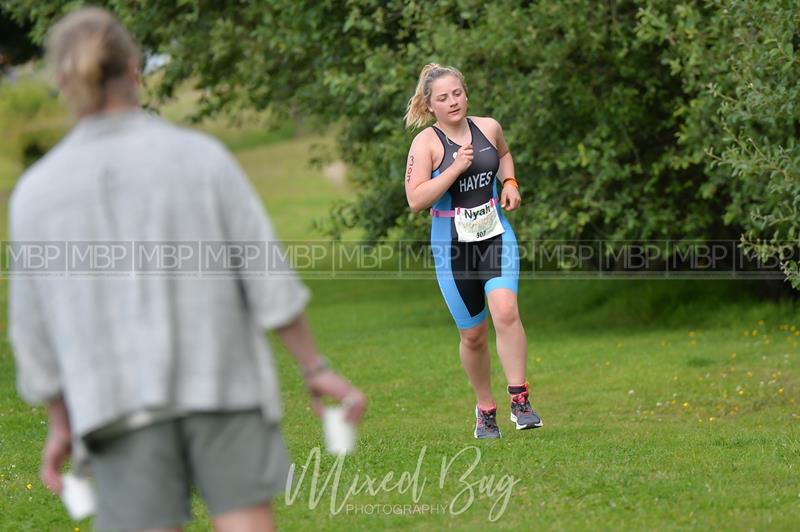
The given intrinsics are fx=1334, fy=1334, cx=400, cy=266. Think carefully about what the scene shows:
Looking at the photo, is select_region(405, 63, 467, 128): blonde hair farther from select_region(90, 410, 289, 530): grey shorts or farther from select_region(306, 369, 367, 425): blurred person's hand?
select_region(90, 410, 289, 530): grey shorts

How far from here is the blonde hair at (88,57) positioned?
11.8ft

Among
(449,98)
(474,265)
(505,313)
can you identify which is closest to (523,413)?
(505,313)

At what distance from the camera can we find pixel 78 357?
366 centimetres

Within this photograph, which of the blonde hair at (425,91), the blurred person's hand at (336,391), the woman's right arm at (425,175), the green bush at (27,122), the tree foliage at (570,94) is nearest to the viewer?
the blurred person's hand at (336,391)

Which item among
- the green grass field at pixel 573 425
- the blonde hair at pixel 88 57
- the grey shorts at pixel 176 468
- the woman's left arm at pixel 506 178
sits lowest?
the green grass field at pixel 573 425

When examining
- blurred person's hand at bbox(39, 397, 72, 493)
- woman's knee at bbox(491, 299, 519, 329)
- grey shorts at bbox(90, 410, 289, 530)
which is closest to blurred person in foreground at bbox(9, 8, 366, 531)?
grey shorts at bbox(90, 410, 289, 530)

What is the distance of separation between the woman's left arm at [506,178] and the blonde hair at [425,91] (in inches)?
17.1

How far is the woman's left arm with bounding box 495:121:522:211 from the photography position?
8617 mm

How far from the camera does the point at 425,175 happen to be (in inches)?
330

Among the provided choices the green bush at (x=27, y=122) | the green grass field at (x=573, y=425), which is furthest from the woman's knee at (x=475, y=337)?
the green bush at (x=27, y=122)

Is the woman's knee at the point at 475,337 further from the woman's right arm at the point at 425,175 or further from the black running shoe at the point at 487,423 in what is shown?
the woman's right arm at the point at 425,175

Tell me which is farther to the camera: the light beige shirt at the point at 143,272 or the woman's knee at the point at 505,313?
the woman's knee at the point at 505,313

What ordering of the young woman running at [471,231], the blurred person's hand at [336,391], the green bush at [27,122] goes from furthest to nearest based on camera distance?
1. the green bush at [27,122]
2. the young woman running at [471,231]
3. the blurred person's hand at [336,391]

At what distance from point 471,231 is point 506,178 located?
2.04 ft
